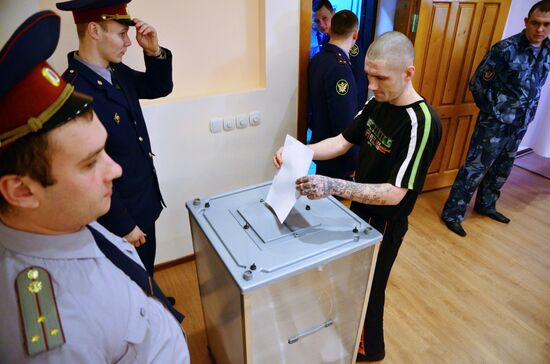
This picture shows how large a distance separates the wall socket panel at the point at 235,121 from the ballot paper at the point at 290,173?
38.5 inches

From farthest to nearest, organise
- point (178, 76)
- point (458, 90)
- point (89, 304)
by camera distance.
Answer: point (458, 90) < point (178, 76) < point (89, 304)

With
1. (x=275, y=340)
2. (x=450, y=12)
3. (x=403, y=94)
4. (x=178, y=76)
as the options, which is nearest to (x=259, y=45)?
(x=178, y=76)

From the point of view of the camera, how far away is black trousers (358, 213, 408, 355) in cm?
140

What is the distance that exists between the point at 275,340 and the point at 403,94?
3.19 ft

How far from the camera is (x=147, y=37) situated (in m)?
1.48

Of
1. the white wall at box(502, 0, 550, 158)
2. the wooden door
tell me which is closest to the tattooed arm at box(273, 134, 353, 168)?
the wooden door

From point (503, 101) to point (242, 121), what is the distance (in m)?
1.76

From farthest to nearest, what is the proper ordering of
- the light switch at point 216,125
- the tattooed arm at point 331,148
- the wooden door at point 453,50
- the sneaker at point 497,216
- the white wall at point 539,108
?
the white wall at point 539,108, the sneaker at point 497,216, the wooden door at point 453,50, the light switch at point 216,125, the tattooed arm at point 331,148

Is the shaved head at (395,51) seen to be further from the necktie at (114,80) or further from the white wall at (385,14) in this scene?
the white wall at (385,14)

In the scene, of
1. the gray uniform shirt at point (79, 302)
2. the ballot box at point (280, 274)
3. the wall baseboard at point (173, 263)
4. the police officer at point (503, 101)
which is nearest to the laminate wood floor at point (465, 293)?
the wall baseboard at point (173, 263)

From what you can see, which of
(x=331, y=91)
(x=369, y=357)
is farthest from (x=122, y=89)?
(x=369, y=357)

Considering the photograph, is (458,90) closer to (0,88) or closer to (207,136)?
(207,136)

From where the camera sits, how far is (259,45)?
2.13 m

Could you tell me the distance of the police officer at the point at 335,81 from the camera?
2158 millimetres
